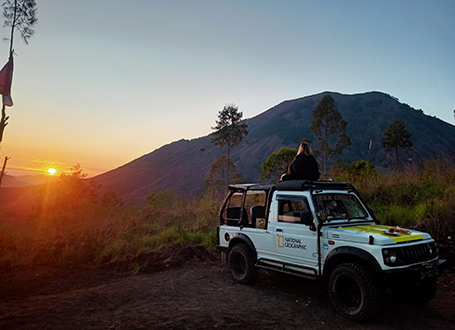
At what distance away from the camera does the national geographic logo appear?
225 inches

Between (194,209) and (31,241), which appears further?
(194,209)

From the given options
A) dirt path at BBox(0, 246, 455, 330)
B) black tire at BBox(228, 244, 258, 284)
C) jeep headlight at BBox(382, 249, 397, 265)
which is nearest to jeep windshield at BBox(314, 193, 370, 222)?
jeep headlight at BBox(382, 249, 397, 265)

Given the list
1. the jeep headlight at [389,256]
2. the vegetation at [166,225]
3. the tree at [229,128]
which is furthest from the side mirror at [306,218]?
the tree at [229,128]

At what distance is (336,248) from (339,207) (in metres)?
1.22

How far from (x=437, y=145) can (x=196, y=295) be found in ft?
477

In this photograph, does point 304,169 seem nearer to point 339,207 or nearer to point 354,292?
point 339,207

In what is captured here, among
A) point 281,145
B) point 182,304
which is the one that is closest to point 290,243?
point 182,304

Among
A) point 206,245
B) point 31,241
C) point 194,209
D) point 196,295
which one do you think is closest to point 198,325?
point 196,295

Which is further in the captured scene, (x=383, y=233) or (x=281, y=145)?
(x=281, y=145)

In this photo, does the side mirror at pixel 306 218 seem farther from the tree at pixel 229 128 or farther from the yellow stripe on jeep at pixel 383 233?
the tree at pixel 229 128

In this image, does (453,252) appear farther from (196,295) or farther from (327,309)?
(196,295)

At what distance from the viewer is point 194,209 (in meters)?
15.8

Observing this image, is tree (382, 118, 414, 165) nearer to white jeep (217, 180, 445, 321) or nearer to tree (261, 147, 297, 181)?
tree (261, 147, 297, 181)

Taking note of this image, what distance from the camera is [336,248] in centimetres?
510
